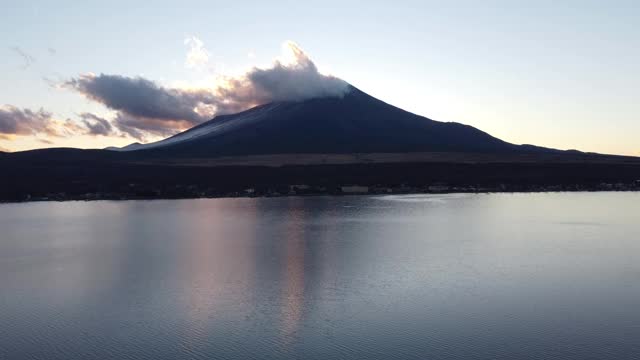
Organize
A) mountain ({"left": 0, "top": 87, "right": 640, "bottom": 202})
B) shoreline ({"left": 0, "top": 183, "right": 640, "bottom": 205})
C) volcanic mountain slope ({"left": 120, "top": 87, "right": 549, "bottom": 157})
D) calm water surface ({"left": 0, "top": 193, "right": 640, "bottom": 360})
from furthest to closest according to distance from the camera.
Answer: volcanic mountain slope ({"left": 120, "top": 87, "right": 549, "bottom": 157}) < mountain ({"left": 0, "top": 87, "right": 640, "bottom": 202}) < shoreline ({"left": 0, "top": 183, "right": 640, "bottom": 205}) < calm water surface ({"left": 0, "top": 193, "right": 640, "bottom": 360})

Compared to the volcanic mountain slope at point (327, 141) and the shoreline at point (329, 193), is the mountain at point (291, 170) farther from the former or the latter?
the volcanic mountain slope at point (327, 141)

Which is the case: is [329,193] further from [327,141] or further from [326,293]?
[326,293]

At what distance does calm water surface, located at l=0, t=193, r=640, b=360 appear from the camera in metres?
20.0

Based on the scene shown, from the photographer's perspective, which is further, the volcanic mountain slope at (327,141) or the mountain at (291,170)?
the volcanic mountain slope at (327,141)

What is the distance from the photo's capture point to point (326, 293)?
90.8ft

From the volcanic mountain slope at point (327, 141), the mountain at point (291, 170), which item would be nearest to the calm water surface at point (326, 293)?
the mountain at point (291, 170)

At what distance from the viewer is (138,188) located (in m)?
128

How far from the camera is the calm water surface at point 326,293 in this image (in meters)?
20.0

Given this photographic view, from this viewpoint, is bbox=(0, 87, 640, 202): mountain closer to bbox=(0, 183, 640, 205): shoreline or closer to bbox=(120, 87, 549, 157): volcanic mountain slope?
bbox=(0, 183, 640, 205): shoreline

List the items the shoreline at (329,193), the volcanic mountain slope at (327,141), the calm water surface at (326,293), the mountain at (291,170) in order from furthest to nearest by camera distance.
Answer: the volcanic mountain slope at (327,141)
the mountain at (291,170)
the shoreline at (329,193)
the calm water surface at (326,293)

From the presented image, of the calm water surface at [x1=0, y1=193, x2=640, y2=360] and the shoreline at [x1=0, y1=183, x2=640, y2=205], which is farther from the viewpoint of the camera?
the shoreline at [x1=0, y1=183, x2=640, y2=205]

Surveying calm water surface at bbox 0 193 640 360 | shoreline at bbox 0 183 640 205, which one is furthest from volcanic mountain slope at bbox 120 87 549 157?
calm water surface at bbox 0 193 640 360

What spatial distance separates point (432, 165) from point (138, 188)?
70.4m

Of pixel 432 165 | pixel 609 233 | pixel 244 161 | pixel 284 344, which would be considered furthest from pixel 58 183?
pixel 284 344
